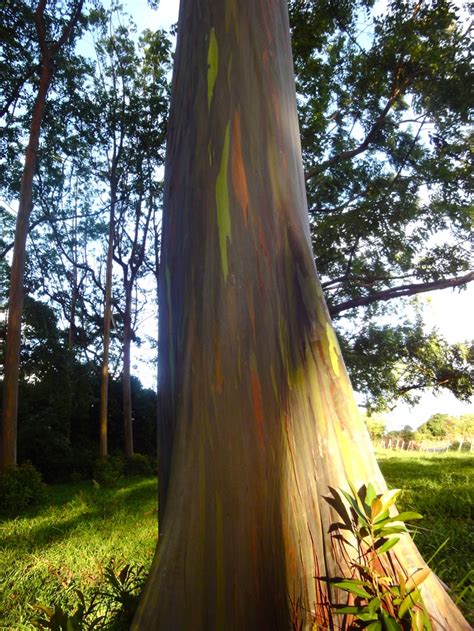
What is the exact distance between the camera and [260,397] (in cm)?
146

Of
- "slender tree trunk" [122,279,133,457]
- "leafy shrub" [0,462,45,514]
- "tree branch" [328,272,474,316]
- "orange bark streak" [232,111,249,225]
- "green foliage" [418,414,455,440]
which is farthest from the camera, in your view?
"green foliage" [418,414,455,440]

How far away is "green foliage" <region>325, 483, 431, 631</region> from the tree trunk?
0.07 m

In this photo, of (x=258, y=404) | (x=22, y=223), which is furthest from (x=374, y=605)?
(x=22, y=223)

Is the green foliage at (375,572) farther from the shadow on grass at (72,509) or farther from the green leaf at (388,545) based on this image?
the shadow on grass at (72,509)

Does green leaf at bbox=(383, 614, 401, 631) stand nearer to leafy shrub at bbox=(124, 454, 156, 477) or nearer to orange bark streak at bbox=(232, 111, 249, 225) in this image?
orange bark streak at bbox=(232, 111, 249, 225)

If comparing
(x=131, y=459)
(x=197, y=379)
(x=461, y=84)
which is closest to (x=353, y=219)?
(x=461, y=84)

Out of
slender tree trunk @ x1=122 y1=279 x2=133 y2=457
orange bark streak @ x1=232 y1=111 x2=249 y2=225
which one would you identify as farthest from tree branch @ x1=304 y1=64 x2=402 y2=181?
slender tree trunk @ x1=122 y1=279 x2=133 y2=457

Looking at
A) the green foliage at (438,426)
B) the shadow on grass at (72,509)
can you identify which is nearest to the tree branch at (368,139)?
the shadow on grass at (72,509)

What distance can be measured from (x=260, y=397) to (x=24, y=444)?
11.4 metres

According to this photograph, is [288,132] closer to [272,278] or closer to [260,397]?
[272,278]

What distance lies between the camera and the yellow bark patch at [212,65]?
1845mm

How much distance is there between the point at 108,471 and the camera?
906cm

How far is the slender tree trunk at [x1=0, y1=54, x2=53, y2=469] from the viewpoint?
697cm

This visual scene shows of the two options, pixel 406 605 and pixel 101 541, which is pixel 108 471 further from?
pixel 406 605
